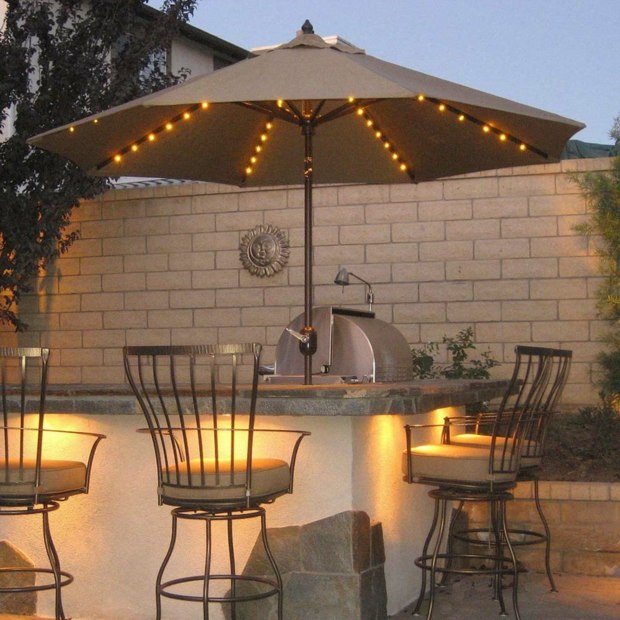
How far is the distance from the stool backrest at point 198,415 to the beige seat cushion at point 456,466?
0.67m

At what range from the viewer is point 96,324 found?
353 inches

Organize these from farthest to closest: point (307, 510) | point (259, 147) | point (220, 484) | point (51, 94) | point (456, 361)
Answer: point (51, 94) < point (456, 361) < point (259, 147) < point (307, 510) < point (220, 484)

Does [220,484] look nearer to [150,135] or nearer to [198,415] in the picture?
[198,415]

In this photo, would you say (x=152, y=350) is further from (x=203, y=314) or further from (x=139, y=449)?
(x=203, y=314)

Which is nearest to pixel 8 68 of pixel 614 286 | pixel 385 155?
pixel 385 155

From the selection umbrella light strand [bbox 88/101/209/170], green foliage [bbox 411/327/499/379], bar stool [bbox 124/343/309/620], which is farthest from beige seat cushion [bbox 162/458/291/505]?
green foliage [bbox 411/327/499/379]

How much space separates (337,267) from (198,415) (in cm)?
462

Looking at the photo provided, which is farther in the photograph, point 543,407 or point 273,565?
point 543,407

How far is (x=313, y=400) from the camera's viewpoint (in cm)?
376

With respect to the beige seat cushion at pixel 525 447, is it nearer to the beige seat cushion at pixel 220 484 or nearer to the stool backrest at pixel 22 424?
the beige seat cushion at pixel 220 484

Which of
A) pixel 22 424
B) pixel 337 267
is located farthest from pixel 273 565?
pixel 337 267

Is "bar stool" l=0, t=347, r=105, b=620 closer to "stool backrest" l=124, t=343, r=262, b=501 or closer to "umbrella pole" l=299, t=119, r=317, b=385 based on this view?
"stool backrest" l=124, t=343, r=262, b=501

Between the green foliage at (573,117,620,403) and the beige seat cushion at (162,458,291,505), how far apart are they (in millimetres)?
4100

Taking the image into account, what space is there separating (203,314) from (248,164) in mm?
3348
